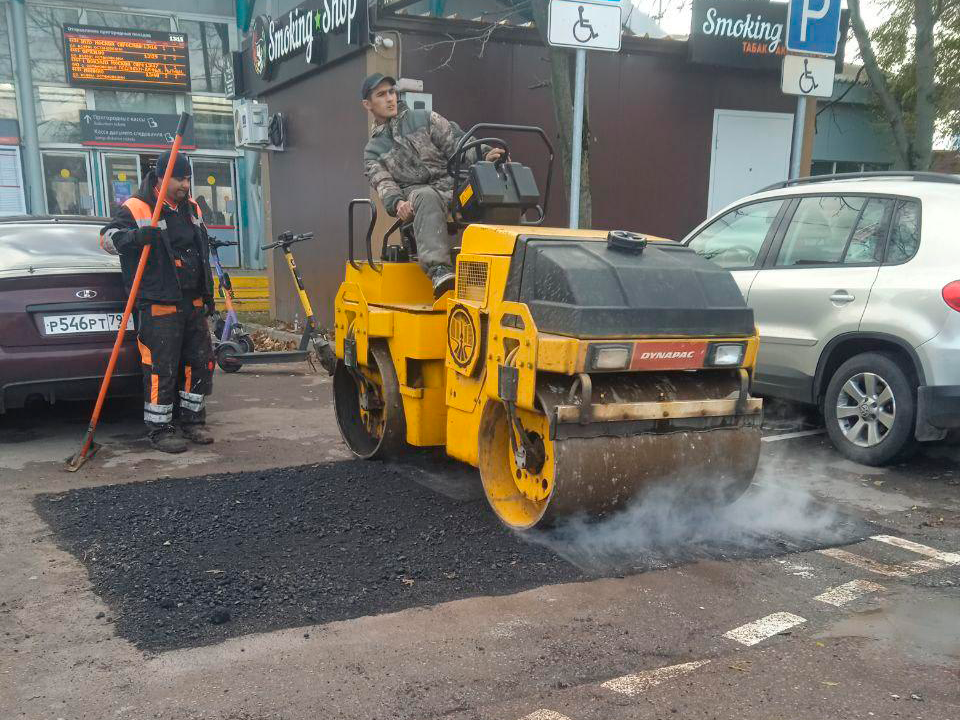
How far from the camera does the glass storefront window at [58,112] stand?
19562 millimetres

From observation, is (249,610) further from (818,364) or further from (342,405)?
(818,364)

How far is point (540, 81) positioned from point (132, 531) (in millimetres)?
7560

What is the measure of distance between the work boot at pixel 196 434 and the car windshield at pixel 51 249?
126cm

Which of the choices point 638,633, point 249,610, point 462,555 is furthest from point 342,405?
point 638,633

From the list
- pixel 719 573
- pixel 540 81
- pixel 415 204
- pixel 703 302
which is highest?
pixel 540 81

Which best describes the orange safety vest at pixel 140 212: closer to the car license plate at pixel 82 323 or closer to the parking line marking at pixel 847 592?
the car license plate at pixel 82 323

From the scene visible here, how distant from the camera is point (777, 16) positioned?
10797 millimetres

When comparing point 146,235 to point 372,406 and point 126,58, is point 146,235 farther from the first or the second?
point 126,58

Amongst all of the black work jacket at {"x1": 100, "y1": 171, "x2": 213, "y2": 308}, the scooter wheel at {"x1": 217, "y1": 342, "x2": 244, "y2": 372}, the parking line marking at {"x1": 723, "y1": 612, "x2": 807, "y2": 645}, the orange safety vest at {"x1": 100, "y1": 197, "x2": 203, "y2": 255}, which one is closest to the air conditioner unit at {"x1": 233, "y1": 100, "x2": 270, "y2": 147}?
the scooter wheel at {"x1": 217, "y1": 342, "x2": 244, "y2": 372}

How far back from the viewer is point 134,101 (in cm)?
2052

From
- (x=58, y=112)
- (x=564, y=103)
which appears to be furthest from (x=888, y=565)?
(x=58, y=112)

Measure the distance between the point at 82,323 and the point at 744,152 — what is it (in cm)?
858

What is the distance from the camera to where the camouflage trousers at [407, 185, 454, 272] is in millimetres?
4938

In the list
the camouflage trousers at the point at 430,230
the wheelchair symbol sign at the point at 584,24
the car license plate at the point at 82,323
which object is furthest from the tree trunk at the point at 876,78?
the car license plate at the point at 82,323
